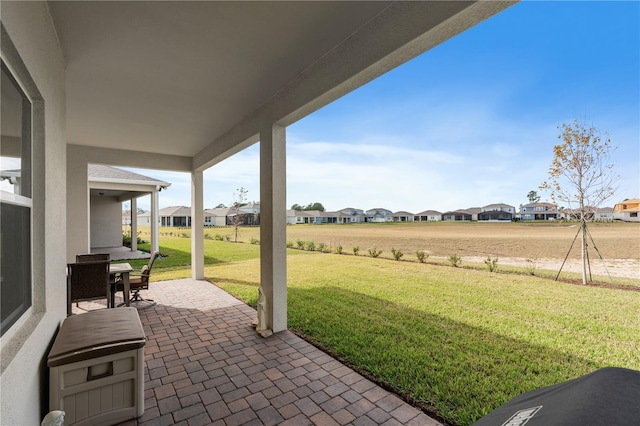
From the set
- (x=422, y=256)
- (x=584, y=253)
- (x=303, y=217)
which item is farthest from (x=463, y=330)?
(x=303, y=217)

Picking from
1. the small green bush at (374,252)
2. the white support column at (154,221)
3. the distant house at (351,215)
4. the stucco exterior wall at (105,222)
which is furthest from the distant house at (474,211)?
the stucco exterior wall at (105,222)

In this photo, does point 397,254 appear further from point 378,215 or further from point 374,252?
point 378,215

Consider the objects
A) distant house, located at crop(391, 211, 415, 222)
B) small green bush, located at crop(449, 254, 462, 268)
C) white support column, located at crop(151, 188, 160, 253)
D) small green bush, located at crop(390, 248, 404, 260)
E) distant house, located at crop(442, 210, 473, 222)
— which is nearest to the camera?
small green bush, located at crop(449, 254, 462, 268)

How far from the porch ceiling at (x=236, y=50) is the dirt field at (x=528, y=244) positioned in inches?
341

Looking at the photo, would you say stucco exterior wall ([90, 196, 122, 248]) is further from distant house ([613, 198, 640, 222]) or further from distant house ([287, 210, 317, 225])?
distant house ([613, 198, 640, 222])

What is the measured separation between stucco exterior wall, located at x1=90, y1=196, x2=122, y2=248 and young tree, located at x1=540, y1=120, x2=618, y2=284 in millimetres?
19674

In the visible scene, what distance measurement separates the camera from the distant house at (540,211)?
8.19 m

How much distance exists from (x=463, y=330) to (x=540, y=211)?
6760mm

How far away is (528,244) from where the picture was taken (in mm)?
11859

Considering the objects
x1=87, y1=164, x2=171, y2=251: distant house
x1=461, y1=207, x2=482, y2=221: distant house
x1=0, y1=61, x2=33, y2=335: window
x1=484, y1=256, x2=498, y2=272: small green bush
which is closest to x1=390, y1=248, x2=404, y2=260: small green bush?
x1=484, y1=256, x2=498, y2=272: small green bush

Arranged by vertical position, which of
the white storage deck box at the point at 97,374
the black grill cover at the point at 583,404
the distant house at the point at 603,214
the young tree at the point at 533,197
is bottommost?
the white storage deck box at the point at 97,374

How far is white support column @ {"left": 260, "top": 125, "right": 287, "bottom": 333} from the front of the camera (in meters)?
4.29

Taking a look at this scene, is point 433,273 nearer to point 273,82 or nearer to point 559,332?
point 559,332

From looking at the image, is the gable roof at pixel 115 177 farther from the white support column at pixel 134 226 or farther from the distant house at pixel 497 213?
the distant house at pixel 497 213
